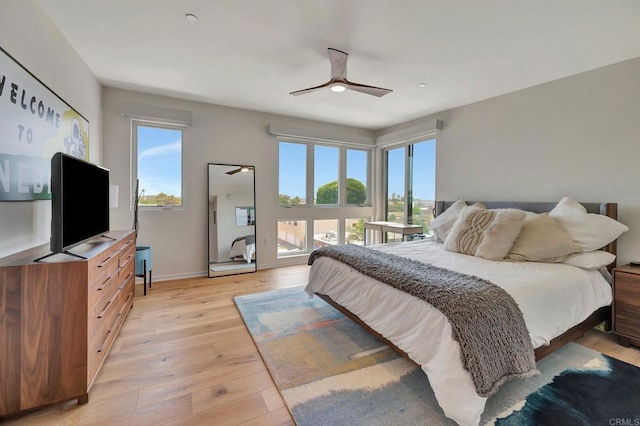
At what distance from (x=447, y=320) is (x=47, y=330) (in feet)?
7.05

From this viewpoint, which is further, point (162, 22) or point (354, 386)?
point (162, 22)

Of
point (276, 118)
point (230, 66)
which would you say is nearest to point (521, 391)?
point (230, 66)

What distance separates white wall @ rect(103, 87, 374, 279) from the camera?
3.63 metres

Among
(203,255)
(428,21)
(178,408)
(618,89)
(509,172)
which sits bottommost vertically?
(178,408)

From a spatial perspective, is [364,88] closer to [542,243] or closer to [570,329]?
[542,243]

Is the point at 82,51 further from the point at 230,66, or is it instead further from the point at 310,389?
the point at 310,389

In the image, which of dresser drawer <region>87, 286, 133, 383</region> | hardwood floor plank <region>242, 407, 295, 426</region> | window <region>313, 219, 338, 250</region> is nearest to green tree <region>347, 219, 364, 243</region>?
window <region>313, 219, 338, 250</region>

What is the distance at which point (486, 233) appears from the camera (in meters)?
2.68

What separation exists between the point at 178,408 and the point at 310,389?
759mm

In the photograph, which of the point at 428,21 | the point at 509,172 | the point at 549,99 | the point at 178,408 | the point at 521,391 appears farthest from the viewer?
the point at 509,172

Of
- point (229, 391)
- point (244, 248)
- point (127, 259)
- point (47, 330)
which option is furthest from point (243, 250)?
point (47, 330)

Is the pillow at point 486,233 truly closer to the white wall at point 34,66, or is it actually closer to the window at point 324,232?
the window at point 324,232

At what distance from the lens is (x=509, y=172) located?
348cm

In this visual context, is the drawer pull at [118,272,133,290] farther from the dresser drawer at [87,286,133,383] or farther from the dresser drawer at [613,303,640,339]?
the dresser drawer at [613,303,640,339]
